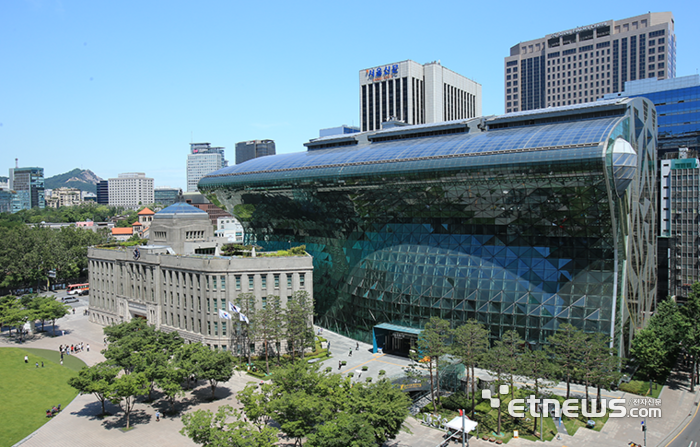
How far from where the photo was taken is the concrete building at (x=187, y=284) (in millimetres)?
79562

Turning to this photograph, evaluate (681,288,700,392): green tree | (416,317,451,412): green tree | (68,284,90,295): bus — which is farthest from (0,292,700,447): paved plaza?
(68,284,90,295): bus

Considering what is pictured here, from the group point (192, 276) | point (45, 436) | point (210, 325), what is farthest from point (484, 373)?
point (45, 436)

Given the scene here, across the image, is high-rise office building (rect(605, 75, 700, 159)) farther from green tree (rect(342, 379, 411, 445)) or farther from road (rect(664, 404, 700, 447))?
green tree (rect(342, 379, 411, 445))

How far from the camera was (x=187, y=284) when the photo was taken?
8400cm

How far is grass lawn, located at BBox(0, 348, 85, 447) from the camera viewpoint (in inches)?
2237

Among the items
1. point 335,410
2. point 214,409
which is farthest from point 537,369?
point 214,409

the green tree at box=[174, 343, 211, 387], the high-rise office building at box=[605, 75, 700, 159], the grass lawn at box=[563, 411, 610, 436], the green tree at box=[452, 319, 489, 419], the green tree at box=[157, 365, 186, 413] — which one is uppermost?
the high-rise office building at box=[605, 75, 700, 159]

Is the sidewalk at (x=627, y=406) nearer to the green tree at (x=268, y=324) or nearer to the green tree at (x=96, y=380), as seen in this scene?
the green tree at (x=268, y=324)

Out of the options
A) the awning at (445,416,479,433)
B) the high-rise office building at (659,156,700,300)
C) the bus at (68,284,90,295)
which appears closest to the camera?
the awning at (445,416,479,433)

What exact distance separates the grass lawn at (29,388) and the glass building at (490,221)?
46581 mm

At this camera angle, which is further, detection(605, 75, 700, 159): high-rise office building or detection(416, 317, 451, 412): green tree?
detection(605, 75, 700, 159): high-rise office building

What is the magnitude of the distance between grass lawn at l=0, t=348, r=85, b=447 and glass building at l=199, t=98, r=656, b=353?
46.6 metres

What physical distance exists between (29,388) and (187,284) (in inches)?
1027

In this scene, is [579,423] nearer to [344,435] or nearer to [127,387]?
[344,435]
